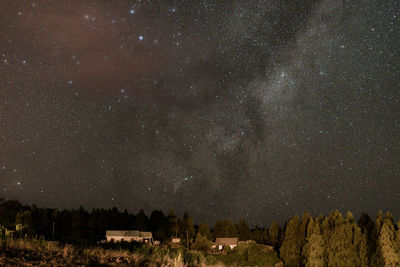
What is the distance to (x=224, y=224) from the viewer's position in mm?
89688

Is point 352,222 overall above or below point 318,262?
above

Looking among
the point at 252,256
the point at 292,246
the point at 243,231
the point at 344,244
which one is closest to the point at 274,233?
the point at 243,231

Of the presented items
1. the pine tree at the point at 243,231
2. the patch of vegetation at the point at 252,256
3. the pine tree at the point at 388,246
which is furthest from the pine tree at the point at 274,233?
the pine tree at the point at 388,246

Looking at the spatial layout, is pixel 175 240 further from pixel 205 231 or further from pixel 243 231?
pixel 243 231

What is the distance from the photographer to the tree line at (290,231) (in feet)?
155

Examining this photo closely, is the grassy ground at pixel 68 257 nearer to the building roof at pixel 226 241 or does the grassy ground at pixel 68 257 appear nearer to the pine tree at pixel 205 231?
the building roof at pixel 226 241

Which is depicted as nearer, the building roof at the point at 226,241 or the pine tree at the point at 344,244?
the pine tree at the point at 344,244

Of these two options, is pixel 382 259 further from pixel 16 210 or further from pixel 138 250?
pixel 16 210

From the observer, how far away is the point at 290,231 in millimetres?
60469

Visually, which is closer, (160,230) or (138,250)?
(138,250)

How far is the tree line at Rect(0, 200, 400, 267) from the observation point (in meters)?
47.2

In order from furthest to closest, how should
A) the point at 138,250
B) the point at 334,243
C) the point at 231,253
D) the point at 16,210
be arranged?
the point at 16,210 < the point at 231,253 < the point at 334,243 < the point at 138,250

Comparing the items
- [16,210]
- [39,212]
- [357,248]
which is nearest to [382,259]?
[357,248]

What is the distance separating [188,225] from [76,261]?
81.9 metres
